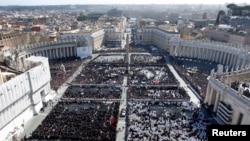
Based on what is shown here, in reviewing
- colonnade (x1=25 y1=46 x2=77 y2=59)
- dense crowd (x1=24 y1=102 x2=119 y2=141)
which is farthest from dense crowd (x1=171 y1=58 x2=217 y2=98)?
colonnade (x1=25 y1=46 x2=77 y2=59)

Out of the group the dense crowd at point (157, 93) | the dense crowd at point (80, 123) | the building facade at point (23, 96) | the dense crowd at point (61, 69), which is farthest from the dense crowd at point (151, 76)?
the building facade at point (23, 96)

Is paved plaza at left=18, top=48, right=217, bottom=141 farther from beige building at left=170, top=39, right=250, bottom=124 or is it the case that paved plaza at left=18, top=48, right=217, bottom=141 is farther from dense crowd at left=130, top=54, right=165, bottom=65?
dense crowd at left=130, top=54, right=165, bottom=65

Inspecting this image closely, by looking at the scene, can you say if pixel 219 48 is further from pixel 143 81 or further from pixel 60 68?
pixel 60 68

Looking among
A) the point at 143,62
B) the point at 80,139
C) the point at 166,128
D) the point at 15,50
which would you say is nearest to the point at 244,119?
the point at 166,128

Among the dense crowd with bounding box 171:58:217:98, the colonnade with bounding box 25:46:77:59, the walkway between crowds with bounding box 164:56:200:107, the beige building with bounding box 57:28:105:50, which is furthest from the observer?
the beige building with bounding box 57:28:105:50

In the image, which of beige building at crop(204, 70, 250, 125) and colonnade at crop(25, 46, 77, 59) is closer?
beige building at crop(204, 70, 250, 125)

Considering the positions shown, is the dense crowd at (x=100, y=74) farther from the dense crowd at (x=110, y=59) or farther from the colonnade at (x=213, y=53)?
the colonnade at (x=213, y=53)
